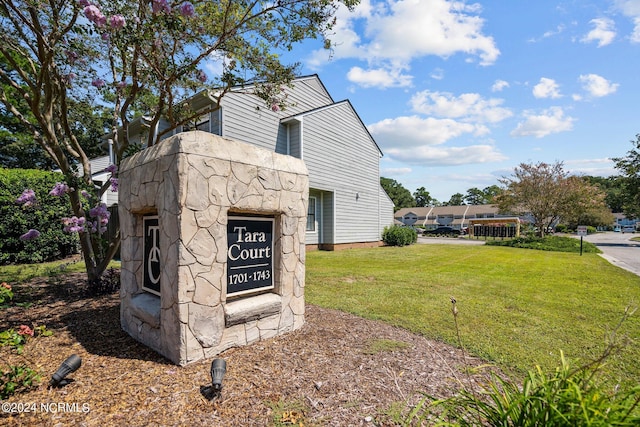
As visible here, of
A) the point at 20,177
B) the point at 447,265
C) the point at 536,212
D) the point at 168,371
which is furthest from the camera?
the point at 536,212

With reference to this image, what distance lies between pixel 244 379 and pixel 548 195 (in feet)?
73.2

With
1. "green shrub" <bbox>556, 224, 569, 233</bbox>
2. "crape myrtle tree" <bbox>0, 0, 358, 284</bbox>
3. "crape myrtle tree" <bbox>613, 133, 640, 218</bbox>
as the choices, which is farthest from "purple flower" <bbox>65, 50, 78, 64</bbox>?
"green shrub" <bbox>556, 224, 569, 233</bbox>

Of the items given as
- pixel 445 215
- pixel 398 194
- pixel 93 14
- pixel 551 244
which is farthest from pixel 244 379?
pixel 398 194

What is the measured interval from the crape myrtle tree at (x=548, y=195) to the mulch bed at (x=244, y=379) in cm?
2023

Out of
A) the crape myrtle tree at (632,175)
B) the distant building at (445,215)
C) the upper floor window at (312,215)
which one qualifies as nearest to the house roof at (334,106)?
the upper floor window at (312,215)

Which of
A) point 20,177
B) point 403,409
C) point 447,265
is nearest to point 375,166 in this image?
point 447,265

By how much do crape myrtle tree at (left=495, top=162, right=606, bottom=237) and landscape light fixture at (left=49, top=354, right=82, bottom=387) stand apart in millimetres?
22946

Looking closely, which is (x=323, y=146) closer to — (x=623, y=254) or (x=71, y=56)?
(x=71, y=56)

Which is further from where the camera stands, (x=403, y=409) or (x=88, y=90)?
(x=88, y=90)

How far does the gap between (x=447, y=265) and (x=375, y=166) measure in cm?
816

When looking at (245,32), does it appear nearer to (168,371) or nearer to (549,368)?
(168,371)

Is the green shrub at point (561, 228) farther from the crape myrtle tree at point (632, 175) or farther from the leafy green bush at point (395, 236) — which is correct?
the leafy green bush at point (395, 236)

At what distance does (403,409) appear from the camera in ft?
7.70

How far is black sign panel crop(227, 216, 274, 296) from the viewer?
3.37m
